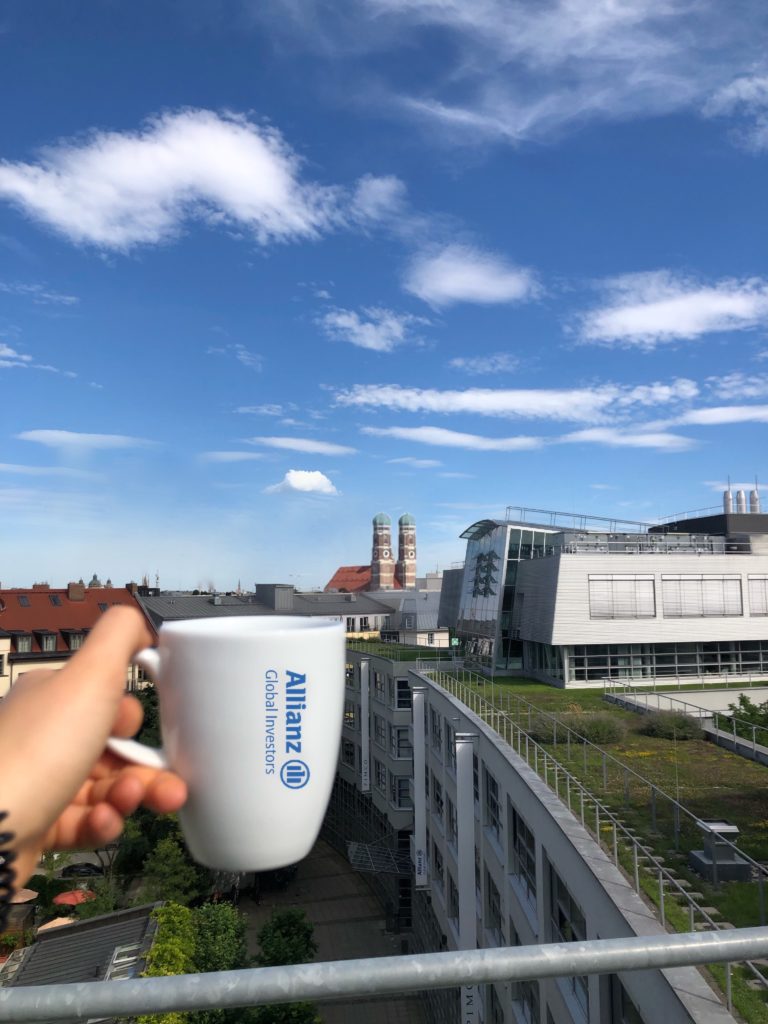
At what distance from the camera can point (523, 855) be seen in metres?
13.2

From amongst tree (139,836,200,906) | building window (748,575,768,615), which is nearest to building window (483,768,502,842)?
tree (139,836,200,906)

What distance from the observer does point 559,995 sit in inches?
378

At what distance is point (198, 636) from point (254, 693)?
0.12 metres

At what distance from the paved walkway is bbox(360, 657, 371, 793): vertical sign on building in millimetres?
4080

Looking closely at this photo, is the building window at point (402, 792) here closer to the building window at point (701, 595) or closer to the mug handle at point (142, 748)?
the building window at point (701, 595)

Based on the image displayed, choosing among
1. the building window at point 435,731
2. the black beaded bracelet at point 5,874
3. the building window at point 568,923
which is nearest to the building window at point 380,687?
the building window at point 435,731

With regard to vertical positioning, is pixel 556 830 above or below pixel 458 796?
above

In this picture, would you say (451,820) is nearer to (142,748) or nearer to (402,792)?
(402,792)

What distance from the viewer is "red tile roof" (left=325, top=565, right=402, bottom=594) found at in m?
125

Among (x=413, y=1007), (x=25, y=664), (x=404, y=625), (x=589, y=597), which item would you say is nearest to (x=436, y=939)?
(x=413, y=1007)

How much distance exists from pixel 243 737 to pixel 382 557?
123 meters

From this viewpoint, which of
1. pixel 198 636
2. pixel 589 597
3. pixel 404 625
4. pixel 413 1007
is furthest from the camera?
pixel 404 625

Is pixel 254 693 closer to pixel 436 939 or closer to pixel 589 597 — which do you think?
pixel 436 939

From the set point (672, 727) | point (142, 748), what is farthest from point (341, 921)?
point (142, 748)
